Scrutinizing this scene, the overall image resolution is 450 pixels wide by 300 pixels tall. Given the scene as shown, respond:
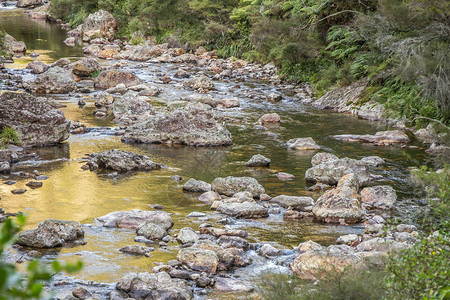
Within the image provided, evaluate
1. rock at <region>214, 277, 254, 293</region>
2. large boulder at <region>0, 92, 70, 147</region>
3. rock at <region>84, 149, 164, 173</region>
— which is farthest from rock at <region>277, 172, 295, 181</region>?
large boulder at <region>0, 92, 70, 147</region>

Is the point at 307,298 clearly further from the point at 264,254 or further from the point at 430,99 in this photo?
the point at 430,99

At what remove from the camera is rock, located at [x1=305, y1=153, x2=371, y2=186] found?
36.2ft

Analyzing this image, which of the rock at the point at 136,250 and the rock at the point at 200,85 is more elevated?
the rock at the point at 136,250

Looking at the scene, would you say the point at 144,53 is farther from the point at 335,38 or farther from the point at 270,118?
the point at 270,118

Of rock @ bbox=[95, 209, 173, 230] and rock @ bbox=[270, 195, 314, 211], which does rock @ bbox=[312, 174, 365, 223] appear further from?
rock @ bbox=[95, 209, 173, 230]

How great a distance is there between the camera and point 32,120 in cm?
1321

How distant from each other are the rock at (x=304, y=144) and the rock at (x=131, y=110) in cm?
486

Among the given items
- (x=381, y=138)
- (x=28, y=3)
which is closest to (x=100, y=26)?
(x=28, y=3)

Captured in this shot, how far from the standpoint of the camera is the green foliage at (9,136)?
41.2 feet

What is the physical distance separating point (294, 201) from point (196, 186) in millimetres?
1996

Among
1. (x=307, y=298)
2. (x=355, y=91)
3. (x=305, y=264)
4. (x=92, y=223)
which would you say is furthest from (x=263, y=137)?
(x=307, y=298)

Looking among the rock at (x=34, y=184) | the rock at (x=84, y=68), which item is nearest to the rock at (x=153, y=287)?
the rock at (x=34, y=184)

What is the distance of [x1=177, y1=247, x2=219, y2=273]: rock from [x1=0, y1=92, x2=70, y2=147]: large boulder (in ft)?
25.0

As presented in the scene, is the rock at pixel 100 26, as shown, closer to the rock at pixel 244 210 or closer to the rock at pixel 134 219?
the rock at pixel 244 210
